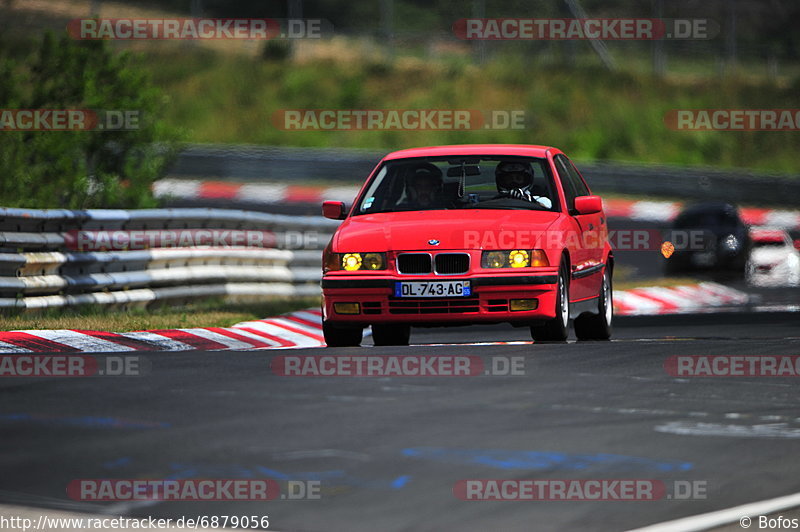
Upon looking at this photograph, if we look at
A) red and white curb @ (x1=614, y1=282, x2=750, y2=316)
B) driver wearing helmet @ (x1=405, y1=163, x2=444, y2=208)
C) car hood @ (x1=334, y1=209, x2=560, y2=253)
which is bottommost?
red and white curb @ (x1=614, y1=282, x2=750, y2=316)

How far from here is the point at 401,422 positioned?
7.27m

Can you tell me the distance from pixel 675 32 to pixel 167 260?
121 ft

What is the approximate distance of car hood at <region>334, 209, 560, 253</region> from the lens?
10875 mm

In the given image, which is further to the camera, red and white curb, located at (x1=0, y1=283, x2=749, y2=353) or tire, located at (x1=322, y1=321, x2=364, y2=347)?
tire, located at (x1=322, y1=321, x2=364, y2=347)

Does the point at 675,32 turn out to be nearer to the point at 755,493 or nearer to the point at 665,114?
the point at 665,114

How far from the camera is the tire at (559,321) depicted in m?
11.0

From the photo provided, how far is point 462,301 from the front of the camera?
10789 mm

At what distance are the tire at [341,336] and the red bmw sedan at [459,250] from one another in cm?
1
